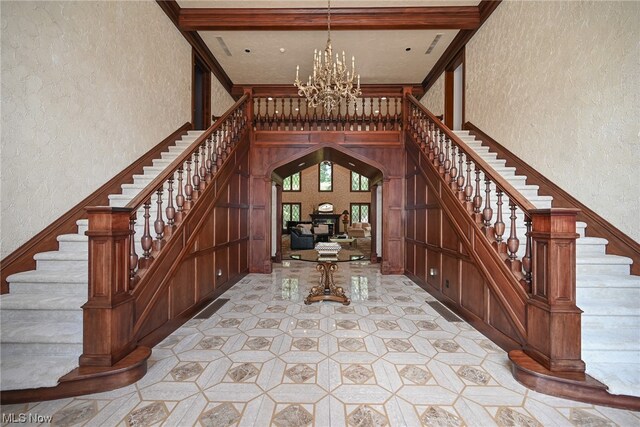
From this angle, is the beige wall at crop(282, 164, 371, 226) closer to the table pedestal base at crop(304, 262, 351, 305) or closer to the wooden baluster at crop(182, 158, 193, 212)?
the table pedestal base at crop(304, 262, 351, 305)

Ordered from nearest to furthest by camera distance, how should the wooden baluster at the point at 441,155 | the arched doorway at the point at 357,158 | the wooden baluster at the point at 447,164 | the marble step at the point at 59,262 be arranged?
the marble step at the point at 59,262, the wooden baluster at the point at 447,164, the wooden baluster at the point at 441,155, the arched doorway at the point at 357,158

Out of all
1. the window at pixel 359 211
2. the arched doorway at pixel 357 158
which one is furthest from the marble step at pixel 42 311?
the window at pixel 359 211

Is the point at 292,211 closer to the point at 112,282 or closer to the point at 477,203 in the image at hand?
the point at 477,203

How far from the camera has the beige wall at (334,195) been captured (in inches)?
672

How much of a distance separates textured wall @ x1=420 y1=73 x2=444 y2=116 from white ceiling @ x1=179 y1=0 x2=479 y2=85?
17.2 inches

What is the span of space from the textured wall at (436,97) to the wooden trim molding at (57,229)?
21.9 feet

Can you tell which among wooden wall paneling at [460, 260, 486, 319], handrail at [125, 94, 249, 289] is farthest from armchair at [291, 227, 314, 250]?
wooden wall paneling at [460, 260, 486, 319]

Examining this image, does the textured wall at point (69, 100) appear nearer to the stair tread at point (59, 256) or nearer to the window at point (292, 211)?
the stair tread at point (59, 256)

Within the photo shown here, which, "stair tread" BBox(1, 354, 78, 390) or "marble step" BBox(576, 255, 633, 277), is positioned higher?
"marble step" BBox(576, 255, 633, 277)

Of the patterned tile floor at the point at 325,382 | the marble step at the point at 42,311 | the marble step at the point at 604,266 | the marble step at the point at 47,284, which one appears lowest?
the patterned tile floor at the point at 325,382

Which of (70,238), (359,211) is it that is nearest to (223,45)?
(70,238)

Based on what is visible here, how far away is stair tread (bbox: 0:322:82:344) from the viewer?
6.36ft

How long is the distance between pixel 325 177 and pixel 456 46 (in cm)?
1168

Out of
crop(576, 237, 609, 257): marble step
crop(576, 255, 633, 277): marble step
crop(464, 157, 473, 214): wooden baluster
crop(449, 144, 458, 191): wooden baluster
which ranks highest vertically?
crop(449, 144, 458, 191): wooden baluster
